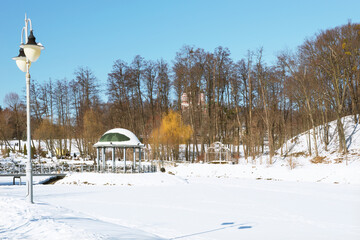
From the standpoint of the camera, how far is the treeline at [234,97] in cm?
3469

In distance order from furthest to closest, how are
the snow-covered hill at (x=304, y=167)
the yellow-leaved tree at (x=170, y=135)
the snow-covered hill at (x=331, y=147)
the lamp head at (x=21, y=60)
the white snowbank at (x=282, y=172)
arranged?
the yellow-leaved tree at (x=170, y=135) → the snow-covered hill at (x=331, y=147) → the snow-covered hill at (x=304, y=167) → the white snowbank at (x=282, y=172) → the lamp head at (x=21, y=60)

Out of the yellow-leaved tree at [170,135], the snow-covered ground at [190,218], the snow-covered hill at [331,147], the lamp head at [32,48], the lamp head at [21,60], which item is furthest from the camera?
the yellow-leaved tree at [170,135]

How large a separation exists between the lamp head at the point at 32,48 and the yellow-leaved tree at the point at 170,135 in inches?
1219

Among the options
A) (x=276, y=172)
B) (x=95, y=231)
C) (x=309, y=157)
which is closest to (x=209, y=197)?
(x=95, y=231)

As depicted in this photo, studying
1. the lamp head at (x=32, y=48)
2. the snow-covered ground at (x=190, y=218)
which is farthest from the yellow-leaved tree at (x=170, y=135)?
the lamp head at (x=32, y=48)

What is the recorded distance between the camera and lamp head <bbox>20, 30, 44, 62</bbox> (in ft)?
32.7

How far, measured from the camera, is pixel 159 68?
46.2 m

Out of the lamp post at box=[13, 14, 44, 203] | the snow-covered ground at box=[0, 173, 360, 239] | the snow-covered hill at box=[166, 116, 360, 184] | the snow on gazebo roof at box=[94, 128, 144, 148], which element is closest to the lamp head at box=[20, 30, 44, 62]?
the lamp post at box=[13, 14, 44, 203]

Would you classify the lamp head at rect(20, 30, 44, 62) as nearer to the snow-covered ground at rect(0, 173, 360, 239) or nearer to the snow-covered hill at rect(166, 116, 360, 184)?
the snow-covered ground at rect(0, 173, 360, 239)

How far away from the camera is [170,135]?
4144cm

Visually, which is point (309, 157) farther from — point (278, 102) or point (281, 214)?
point (281, 214)

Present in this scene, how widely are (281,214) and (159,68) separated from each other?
3582 centimetres

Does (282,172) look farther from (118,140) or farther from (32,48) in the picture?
(32,48)

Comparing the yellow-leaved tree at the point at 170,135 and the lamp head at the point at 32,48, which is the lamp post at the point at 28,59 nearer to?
the lamp head at the point at 32,48
